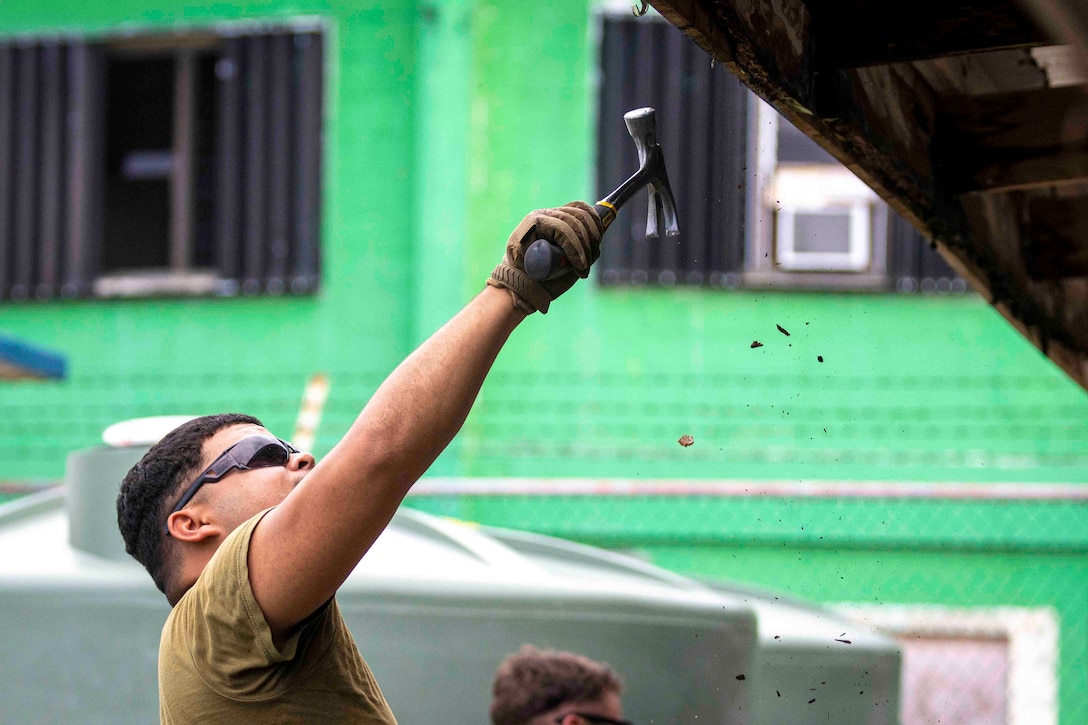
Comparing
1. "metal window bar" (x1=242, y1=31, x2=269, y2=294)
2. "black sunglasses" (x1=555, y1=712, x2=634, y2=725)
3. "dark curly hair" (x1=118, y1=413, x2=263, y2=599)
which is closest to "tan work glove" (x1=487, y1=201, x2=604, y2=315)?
"dark curly hair" (x1=118, y1=413, x2=263, y2=599)

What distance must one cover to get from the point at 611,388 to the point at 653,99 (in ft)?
5.76

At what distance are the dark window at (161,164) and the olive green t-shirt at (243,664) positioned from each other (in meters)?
6.07

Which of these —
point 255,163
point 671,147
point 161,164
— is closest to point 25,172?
point 161,164

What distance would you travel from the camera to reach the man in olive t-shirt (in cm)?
164

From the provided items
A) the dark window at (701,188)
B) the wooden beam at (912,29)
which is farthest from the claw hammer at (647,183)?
the dark window at (701,188)

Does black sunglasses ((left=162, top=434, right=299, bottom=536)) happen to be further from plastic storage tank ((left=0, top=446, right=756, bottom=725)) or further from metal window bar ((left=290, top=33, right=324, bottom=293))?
metal window bar ((left=290, top=33, right=324, bottom=293))

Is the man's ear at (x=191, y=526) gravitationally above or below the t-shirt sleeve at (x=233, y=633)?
above

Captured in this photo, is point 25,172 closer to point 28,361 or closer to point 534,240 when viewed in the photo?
point 28,361

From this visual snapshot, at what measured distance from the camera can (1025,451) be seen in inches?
279

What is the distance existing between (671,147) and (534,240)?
5937 mm

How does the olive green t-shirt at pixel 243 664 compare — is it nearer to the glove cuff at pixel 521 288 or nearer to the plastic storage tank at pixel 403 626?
the glove cuff at pixel 521 288

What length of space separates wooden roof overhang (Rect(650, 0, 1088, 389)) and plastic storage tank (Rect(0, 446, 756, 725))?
4.09 feet

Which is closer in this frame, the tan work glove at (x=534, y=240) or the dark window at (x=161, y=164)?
the tan work glove at (x=534, y=240)

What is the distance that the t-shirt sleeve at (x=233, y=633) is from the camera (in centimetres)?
169
